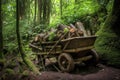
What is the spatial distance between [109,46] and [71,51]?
301 cm

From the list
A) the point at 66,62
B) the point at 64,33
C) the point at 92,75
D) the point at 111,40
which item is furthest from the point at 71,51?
the point at 111,40

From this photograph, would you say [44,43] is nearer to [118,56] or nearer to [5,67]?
[5,67]

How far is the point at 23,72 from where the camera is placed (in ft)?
26.0

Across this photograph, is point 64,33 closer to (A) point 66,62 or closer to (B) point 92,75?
(A) point 66,62

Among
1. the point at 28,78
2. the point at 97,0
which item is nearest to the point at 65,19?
the point at 97,0

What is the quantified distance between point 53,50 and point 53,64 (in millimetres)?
1145

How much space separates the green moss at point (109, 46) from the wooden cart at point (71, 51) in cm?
100

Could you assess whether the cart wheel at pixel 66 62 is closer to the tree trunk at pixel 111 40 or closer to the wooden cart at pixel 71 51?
the wooden cart at pixel 71 51

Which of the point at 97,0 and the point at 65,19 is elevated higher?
the point at 97,0

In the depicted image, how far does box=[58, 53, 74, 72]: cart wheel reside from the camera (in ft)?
25.4

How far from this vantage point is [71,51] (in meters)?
7.89

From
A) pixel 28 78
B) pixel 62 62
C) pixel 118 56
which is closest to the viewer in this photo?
pixel 28 78

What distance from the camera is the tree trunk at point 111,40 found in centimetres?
923

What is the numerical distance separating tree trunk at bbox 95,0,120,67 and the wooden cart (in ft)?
3.44
